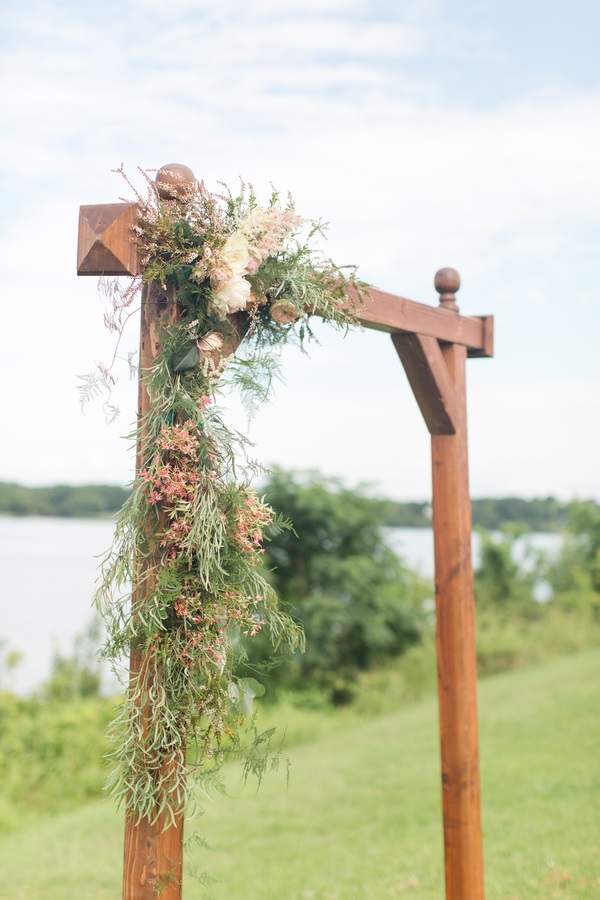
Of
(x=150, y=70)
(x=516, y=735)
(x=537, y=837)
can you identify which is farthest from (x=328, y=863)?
(x=150, y=70)

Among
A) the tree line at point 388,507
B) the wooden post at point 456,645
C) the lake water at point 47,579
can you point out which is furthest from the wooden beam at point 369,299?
the tree line at point 388,507

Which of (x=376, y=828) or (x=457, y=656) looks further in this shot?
(x=376, y=828)

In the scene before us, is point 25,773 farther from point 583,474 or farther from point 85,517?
point 583,474

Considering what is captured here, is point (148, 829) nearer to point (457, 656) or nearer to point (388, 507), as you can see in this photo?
point (457, 656)

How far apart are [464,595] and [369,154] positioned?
3.26 meters

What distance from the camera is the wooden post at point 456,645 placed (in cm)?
294

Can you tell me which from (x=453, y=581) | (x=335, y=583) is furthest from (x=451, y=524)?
(x=335, y=583)

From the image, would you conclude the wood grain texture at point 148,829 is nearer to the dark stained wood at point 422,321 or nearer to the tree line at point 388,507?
the dark stained wood at point 422,321

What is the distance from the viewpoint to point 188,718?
5.82ft

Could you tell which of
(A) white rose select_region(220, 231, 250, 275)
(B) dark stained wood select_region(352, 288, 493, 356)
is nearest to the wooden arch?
(B) dark stained wood select_region(352, 288, 493, 356)

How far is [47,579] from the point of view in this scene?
10.8 metres

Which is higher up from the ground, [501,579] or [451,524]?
[451,524]

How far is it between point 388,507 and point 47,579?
4.64 meters

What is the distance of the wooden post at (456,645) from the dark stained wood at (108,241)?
1.61m
